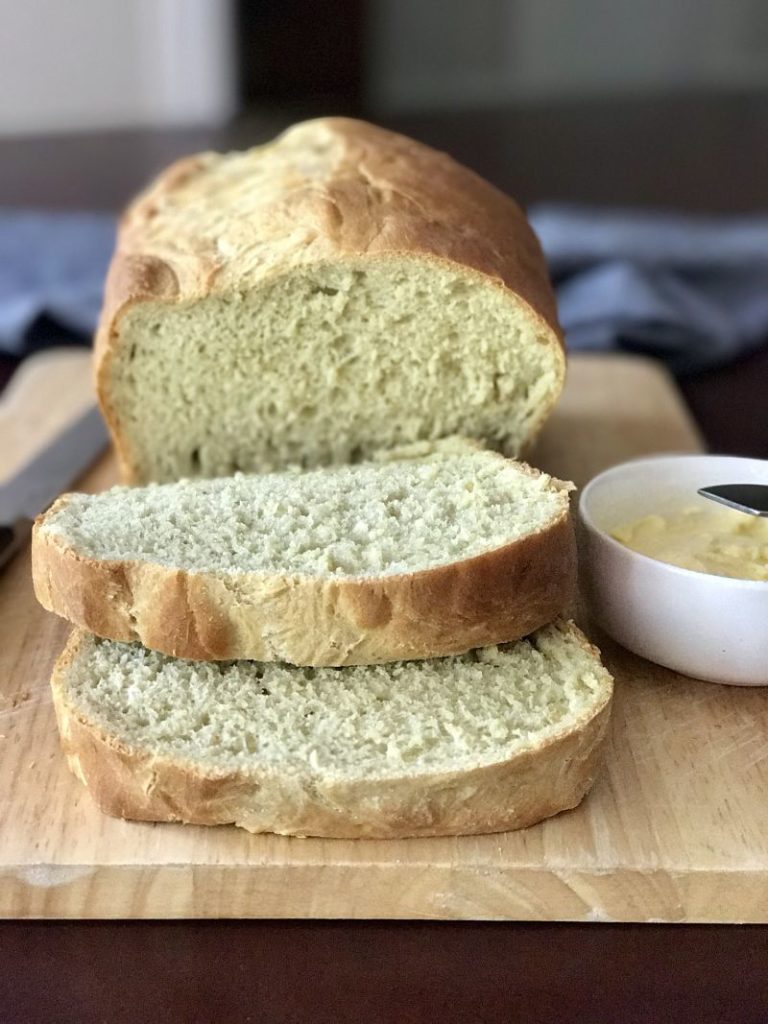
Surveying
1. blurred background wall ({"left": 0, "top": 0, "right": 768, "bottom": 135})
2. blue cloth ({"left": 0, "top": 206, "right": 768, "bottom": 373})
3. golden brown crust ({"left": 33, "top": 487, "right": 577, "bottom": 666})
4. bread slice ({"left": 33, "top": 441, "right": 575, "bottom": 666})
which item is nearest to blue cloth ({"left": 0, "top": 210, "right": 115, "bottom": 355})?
blue cloth ({"left": 0, "top": 206, "right": 768, "bottom": 373})

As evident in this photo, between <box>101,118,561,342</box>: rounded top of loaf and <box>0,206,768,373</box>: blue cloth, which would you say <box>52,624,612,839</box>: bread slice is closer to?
<box>101,118,561,342</box>: rounded top of loaf

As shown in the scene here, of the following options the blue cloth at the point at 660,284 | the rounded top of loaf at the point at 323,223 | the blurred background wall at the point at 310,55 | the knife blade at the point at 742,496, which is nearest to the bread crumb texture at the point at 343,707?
the knife blade at the point at 742,496

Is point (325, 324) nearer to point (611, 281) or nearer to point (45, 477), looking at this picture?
point (45, 477)

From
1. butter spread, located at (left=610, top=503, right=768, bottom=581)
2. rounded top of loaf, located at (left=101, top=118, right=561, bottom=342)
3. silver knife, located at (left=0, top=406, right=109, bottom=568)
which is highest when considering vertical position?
rounded top of loaf, located at (left=101, top=118, right=561, bottom=342)

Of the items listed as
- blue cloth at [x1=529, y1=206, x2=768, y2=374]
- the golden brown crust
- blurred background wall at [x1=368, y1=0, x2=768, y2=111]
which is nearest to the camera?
the golden brown crust

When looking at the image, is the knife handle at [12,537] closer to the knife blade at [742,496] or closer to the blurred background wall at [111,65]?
the knife blade at [742,496]

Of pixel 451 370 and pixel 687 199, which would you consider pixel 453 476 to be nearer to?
pixel 451 370

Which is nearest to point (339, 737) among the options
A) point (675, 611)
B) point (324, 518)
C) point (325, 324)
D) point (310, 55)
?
point (324, 518)

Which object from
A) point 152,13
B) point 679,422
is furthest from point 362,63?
point 679,422
